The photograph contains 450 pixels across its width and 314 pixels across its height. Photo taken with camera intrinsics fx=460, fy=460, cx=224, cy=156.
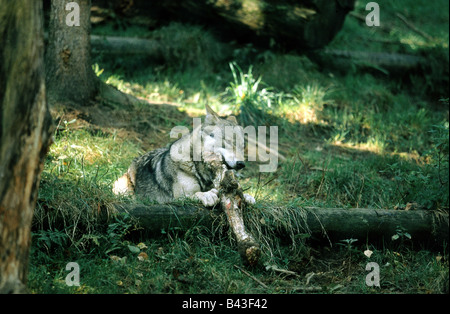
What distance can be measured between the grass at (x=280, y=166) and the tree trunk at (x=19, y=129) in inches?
27.4

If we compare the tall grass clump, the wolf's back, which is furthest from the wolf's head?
the tall grass clump

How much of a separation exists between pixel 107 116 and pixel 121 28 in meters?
3.85

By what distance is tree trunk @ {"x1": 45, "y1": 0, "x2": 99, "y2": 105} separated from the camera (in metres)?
6.69

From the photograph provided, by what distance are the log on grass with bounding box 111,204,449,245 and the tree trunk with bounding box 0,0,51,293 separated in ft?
5.15

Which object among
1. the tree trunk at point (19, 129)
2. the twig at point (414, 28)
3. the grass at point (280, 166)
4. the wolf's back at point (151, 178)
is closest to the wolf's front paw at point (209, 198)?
the grass at point (280, 166)

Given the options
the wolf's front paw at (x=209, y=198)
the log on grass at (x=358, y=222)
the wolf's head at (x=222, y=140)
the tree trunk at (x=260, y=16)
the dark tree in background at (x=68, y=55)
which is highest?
the tree trunk at (x=260, y=16)

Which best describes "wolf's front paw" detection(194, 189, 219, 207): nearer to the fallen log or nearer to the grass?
the grass

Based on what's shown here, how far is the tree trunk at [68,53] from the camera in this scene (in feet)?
21.9

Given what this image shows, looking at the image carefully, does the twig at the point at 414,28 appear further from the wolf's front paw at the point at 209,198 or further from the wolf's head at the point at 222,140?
the wolf's front paw at the point at 209,198

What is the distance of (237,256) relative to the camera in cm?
440

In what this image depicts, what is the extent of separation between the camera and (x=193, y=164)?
5316mm

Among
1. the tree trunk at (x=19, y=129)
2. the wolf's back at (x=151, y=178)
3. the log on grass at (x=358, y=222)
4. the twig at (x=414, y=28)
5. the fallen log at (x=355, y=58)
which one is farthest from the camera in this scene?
the twig at (x=414, y=28)
